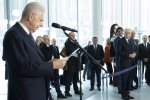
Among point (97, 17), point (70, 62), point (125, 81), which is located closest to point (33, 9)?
point (70, 62)

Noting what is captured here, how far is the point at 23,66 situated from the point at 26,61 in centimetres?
4

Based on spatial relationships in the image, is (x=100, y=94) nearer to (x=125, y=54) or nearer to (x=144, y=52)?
(x=125, y=54)

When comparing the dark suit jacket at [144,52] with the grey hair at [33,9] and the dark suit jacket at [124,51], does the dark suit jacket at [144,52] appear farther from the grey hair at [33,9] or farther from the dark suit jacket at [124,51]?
the grey hair at [33,9]

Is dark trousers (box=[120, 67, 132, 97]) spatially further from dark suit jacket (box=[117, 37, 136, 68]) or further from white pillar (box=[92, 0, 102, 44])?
white pillar (box=[92, 0, 102, 44])

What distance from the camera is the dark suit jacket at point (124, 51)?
196 inches

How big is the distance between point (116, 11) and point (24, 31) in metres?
9.49

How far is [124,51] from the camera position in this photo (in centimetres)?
502

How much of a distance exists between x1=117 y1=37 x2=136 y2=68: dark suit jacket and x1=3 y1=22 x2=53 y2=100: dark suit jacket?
137 inches

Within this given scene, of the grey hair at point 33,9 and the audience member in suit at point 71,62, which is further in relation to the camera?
the audience member in suit at point 71,62

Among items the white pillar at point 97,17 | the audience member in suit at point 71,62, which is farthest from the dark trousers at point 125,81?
the white pillar at point 97,17

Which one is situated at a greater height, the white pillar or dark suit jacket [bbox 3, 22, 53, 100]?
the white pillar

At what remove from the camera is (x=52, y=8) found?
765 cm

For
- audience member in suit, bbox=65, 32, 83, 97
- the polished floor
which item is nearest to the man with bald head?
audience member in suit, bbox=65, 32, 83, 97

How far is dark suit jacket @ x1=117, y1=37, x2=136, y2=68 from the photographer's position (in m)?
4.98
